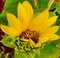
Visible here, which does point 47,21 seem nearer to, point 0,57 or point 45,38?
point 45,38

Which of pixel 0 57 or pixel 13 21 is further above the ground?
pixel 13 21

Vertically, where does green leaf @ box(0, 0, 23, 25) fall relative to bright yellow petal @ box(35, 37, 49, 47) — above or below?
above

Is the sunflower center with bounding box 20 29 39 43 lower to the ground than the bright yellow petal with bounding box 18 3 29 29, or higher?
Result: lower

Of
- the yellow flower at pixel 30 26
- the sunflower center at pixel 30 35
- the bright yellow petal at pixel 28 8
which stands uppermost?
the bright yellow petal at pixel 28 8

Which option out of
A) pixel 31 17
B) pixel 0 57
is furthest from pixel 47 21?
pixel 0 57

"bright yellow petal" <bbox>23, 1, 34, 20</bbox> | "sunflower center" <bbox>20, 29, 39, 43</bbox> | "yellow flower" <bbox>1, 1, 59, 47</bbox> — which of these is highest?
"bright yellow petal" <bbox>23, 1, 34, 20</bbox>

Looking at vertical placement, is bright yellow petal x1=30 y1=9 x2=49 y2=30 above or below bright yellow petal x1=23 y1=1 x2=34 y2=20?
below
